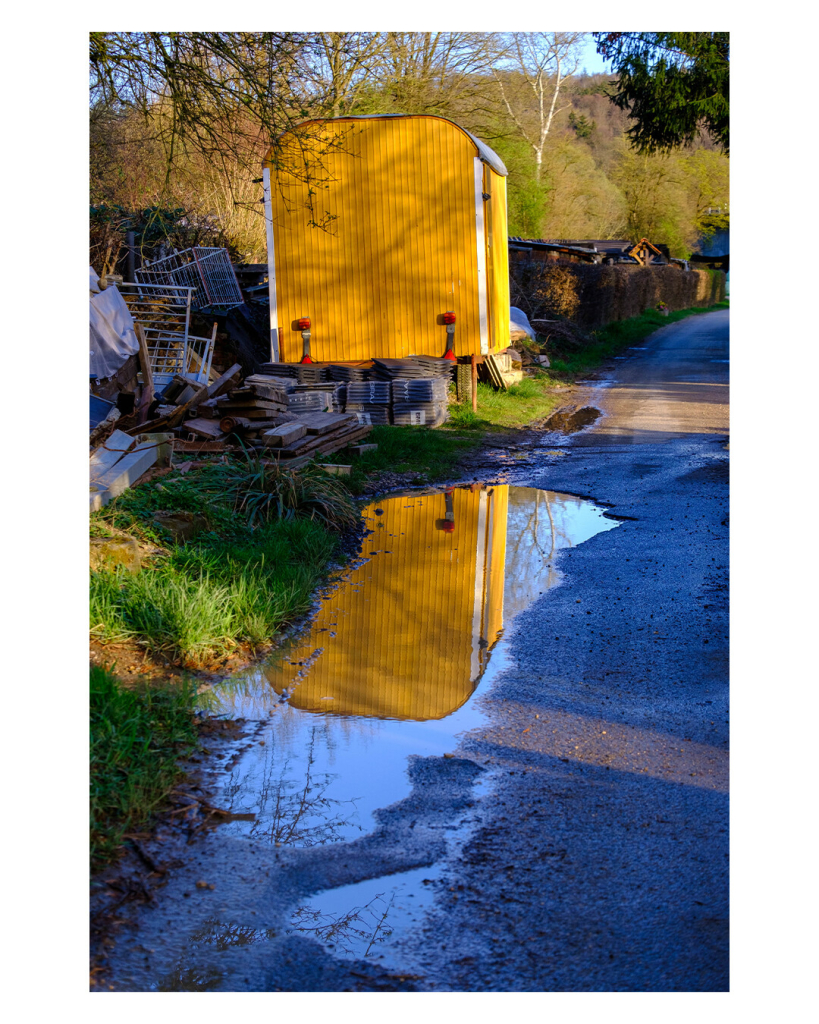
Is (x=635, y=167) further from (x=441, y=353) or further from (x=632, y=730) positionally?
(x=632, y=730)

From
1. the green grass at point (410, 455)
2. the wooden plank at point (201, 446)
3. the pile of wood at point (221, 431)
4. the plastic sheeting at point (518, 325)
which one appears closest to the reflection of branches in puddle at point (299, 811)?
the pile of wood at point (221, 431)

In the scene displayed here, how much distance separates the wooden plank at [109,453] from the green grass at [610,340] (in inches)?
554

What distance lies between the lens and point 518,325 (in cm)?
2028

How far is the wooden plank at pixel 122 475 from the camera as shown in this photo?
252 inches

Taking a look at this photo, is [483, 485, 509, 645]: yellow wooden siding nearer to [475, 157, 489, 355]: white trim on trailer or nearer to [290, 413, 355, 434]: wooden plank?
[290, 413, 355, 434]: wooden plank

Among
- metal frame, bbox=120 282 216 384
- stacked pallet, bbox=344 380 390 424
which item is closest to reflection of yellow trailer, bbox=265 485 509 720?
stacked pallet, bbox=344 380 390 424

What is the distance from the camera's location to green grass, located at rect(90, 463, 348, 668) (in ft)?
16.1

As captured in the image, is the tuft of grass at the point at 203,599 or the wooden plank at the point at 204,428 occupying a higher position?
the wooden plank at the point at 204,428

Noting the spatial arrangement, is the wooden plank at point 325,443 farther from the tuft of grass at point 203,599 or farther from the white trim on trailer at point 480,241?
the white trim on trailer at point 480,241

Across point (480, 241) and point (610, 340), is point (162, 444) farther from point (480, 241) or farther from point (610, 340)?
point (610, 340)

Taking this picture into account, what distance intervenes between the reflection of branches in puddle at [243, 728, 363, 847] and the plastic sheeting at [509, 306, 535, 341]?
54.4ft

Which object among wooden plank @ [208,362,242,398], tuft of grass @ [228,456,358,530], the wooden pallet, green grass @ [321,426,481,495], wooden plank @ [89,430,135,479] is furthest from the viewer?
the wooden pallet

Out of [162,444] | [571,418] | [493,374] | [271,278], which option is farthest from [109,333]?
[571,418]

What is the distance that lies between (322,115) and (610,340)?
1736cm
